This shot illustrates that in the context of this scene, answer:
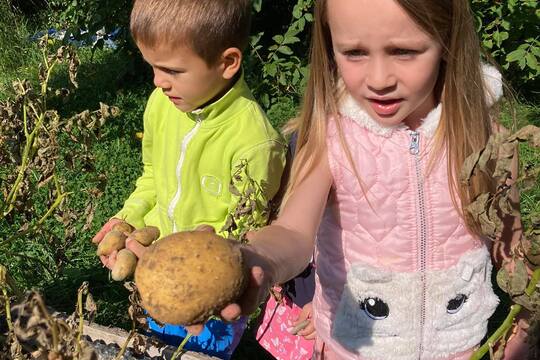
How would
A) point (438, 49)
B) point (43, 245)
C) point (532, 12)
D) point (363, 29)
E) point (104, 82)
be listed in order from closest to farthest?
point (363, 29) → point (438, 49) → point (43, 245) → point (532, 12) → point (104, 82)

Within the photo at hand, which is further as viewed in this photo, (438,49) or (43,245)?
(43,245)

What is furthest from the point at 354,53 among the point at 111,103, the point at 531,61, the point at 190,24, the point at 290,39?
the point at 111,103

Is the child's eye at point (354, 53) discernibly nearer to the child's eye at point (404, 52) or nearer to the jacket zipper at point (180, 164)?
the child's eye at point (404, 52)

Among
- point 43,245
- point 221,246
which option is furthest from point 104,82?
point 221,246

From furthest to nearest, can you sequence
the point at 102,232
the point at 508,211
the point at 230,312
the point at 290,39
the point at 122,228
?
the point at 290,39 → the point at 102,232 → the point at 122,228 → the point at 508,211 → the point at 230,312

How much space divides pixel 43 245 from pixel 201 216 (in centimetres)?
→ 152

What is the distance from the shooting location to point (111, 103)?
5156 mm

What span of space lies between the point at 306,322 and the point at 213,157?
574 mm

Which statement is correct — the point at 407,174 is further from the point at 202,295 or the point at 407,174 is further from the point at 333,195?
the point at 202,295

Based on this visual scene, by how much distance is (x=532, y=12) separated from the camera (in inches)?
167

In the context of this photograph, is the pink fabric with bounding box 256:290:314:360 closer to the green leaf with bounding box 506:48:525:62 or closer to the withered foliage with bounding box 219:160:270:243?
the withered foliage with bounding box 219:160:270:243

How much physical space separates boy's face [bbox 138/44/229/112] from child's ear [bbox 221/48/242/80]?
0.12ft

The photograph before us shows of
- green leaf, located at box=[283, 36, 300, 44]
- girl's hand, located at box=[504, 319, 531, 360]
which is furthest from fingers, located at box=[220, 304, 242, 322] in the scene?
green leaf, located at box=[283, 36, 300, 44]

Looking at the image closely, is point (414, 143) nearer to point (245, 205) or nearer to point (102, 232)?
point (245, 205)
